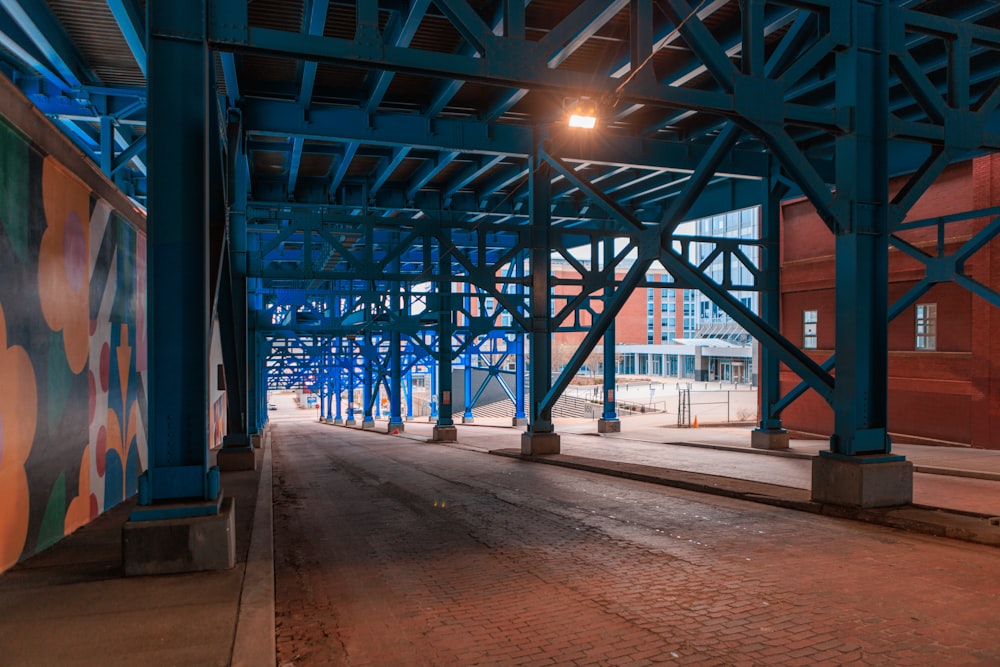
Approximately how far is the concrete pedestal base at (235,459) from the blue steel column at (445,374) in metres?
11.9

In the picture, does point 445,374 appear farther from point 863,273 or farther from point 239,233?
point 863,273

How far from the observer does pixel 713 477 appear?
10.5 metres

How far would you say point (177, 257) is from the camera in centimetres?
573

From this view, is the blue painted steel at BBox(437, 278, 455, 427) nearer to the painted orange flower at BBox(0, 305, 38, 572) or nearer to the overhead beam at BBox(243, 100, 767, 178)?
the overhead beam at BBox(243, 100, 767, 178)

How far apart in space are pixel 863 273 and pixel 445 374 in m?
19.2

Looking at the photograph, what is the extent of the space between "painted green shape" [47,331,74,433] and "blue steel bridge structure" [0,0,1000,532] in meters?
1.48

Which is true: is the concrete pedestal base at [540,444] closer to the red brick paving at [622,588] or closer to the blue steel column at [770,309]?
the blue steel column at [770,309]

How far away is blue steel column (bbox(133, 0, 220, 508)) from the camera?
5656mm

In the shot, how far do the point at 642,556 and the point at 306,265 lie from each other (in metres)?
13.0

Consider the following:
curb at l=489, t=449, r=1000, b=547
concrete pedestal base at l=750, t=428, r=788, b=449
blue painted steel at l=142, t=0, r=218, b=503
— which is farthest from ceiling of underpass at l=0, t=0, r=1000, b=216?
concrete pedestal base at l=750, t=428, r=788, b=449

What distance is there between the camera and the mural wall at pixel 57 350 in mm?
5551

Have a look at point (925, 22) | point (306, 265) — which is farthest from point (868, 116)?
point (306, 265)

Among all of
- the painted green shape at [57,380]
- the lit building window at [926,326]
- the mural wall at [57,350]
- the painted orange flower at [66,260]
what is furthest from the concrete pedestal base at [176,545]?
the lit building window at [926,326]

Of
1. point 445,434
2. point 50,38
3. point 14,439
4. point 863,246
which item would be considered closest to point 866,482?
point 863,246
